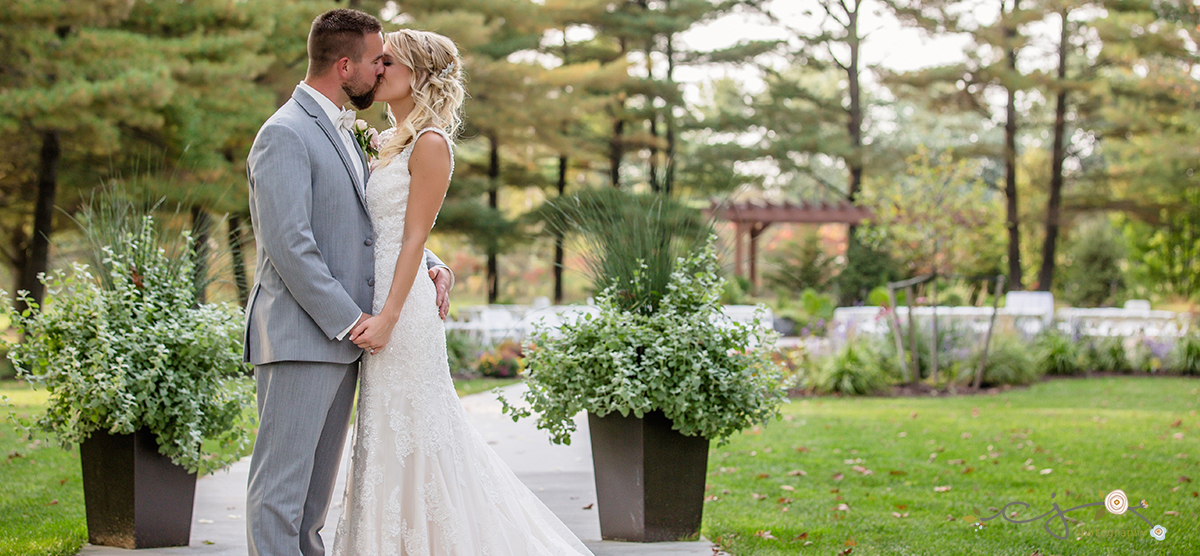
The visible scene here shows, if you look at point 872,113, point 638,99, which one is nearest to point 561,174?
point 638,99

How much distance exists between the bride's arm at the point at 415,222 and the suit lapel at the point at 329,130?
0.47 ft

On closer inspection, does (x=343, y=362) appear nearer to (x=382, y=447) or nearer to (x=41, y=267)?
(x=382, y=447)

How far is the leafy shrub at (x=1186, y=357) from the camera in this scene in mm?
11188

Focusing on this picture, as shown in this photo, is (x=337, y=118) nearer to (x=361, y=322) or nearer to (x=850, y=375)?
A: (x=361, y=322)

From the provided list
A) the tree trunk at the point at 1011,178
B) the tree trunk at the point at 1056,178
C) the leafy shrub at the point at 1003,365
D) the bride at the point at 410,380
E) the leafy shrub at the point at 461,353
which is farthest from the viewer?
the tree trunk at the point at 1056,178

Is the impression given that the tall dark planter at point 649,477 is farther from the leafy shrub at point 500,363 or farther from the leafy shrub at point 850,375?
the leafy shrub at point 500,363

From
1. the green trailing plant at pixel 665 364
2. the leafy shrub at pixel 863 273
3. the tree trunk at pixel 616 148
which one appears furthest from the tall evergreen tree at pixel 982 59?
the green trailing plant at pixel 665 364

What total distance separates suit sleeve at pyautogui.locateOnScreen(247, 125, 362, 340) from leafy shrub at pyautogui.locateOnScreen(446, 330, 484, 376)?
917 centimetres

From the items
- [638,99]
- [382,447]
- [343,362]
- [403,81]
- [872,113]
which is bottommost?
[382,447]

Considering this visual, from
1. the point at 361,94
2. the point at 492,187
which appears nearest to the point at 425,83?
the point at 361,94

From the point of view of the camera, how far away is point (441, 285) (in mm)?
2748

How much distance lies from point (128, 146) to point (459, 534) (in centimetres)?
1189

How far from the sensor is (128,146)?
41.0 feet

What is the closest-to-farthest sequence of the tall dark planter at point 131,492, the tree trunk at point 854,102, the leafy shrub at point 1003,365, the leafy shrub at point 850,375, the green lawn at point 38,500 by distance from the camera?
1. the tall dark planter at point 131,492
2. the green lawn at point 38,500
3. the leafy shrub at point 850,375
4. the leafy shrub at point 1003,365
5. the tree trunk at point 854,102
